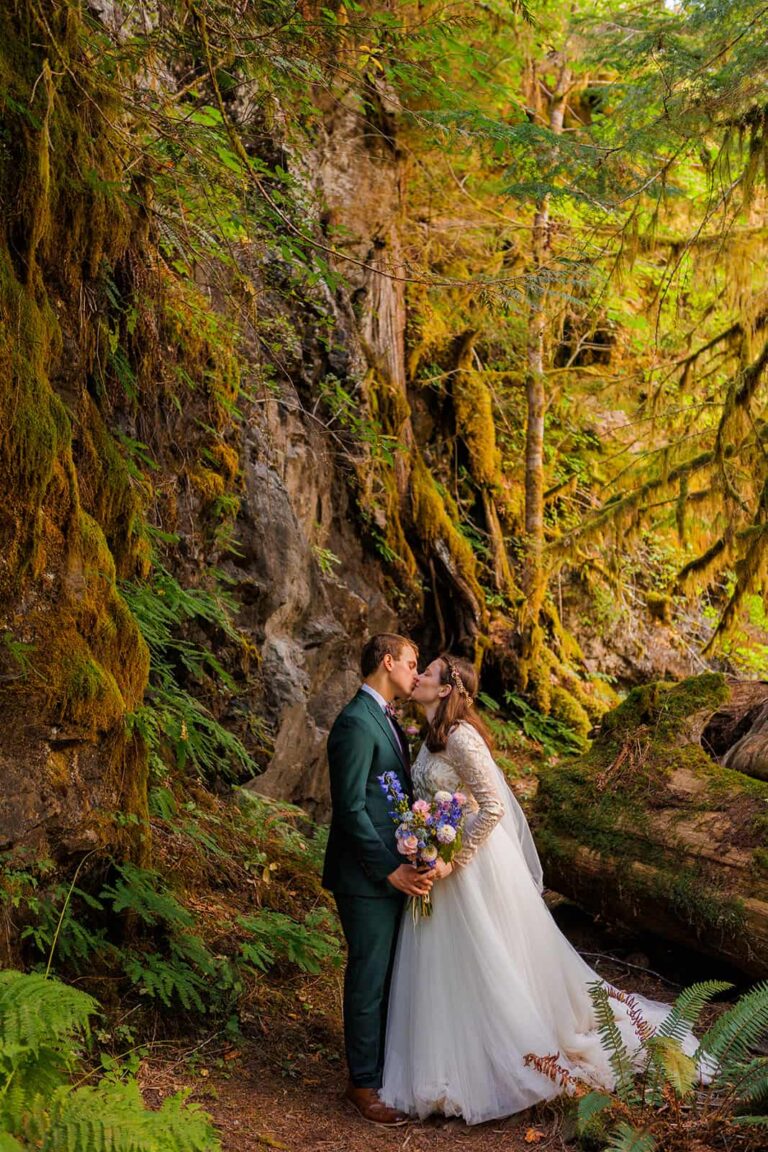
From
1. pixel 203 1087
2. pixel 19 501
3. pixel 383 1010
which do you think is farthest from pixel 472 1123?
pixel 19 501

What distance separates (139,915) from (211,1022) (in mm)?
694

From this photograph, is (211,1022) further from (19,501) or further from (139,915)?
(19,501)

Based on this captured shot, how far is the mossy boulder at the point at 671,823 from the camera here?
558 cm

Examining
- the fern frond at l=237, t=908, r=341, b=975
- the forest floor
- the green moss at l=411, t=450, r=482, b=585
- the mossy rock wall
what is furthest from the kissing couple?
the green moss at l=411, t=450, r=482, b=585

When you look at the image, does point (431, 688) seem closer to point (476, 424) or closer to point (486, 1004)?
point (486, 1004)

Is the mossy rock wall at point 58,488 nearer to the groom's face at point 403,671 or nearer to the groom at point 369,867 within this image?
the groom at point 369,867

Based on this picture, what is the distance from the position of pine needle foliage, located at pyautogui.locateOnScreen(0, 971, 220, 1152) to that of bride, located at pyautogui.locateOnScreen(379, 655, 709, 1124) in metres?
1.58

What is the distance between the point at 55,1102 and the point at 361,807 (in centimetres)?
207

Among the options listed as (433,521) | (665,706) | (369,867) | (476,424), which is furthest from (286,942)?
(476,424)

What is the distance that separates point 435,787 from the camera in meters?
4.97

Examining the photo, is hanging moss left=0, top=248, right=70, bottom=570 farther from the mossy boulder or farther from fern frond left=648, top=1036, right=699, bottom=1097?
the mossy boulder

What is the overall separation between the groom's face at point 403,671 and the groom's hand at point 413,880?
0.93m

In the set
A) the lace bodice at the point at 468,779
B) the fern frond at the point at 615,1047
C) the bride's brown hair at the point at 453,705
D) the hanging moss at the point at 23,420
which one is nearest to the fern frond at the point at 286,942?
the lace bodice at the point at 468,779

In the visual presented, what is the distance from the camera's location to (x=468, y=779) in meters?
4.89
